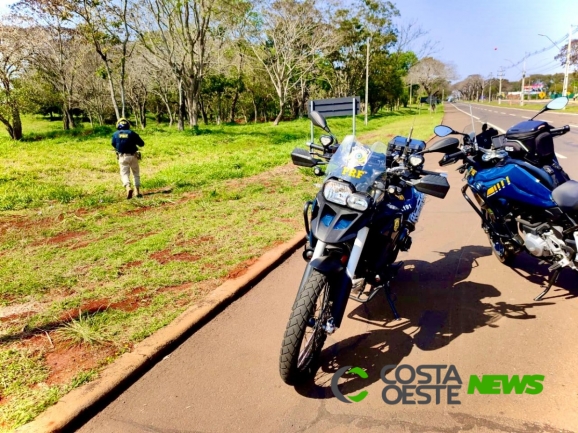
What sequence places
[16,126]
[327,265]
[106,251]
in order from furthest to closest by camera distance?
[16,126] < [106,251] < [327,265]

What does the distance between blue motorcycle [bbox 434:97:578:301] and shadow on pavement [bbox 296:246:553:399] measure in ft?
1.62

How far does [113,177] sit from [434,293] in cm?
885

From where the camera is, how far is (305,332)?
248 cm

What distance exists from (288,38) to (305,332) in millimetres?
25948

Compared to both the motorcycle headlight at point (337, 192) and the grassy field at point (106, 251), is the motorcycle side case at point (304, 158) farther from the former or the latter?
the grassy field at point (106, 251)

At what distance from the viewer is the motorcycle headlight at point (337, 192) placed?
2.59m

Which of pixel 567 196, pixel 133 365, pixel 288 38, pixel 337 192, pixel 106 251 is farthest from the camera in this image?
pixel 288 38

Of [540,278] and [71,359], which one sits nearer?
[71,359]

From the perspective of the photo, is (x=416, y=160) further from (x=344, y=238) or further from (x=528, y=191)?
(x=528, y=191)

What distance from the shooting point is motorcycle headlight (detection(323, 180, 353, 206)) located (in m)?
2.59

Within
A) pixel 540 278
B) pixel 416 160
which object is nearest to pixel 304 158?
pixel 416 160

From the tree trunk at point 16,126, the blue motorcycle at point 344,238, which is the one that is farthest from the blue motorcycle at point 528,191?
the tree trunk at point 16,126

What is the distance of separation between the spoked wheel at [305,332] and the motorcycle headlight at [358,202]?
0.48 metres

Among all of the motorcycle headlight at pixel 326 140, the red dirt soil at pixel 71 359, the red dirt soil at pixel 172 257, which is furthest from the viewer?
the red dirt soil at pixel 172 257
